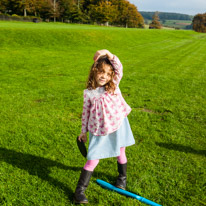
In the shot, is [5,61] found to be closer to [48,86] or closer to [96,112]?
[48,86]

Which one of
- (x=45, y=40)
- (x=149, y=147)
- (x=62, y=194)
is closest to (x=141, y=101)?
(x=149, y=147)

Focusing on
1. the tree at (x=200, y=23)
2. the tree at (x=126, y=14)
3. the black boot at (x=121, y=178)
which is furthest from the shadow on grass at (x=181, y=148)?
the tree at (x=200, y=23)

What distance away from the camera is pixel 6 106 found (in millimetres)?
5965

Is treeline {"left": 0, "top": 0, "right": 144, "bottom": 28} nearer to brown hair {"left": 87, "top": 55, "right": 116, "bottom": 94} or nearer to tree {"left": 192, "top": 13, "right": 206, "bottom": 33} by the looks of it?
tree {"left": 192, "top": 13, "right": 206, "bottom": 33}

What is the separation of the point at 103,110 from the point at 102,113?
0.04 meters

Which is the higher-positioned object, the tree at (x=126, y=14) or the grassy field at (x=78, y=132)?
the tree at (x=126, y=14)

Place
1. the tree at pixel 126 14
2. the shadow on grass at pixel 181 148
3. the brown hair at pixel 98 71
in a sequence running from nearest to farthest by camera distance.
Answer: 1. the brown hair at pixel 98 71
2. the shadow on grass at pixel 181 148
3. the tree at pixel 126 14

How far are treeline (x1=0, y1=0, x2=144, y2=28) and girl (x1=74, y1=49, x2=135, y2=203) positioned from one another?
6276 centimetres

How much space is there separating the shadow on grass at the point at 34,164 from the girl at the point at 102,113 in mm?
612

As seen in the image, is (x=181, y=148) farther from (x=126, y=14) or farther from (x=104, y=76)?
(x=126, y=14)

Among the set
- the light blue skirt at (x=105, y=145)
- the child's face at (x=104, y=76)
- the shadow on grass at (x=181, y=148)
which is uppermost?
the child's face at (x=104, y=76)

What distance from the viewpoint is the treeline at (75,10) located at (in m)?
59.9

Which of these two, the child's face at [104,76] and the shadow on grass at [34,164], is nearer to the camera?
the child's face at [104,76]

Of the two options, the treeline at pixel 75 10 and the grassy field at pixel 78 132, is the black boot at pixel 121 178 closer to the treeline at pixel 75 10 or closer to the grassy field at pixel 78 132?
the grassy field at pixel 78 132
